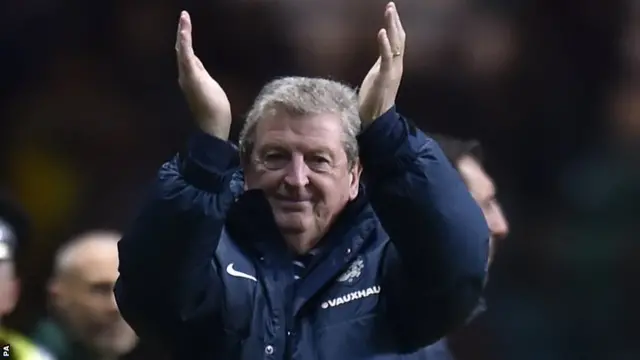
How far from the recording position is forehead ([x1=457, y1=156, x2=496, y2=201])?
118 cm

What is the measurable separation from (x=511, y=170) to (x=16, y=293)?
2.01 ft

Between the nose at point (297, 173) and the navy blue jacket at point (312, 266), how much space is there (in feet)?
0.09

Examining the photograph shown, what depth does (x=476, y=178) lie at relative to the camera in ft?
3.95

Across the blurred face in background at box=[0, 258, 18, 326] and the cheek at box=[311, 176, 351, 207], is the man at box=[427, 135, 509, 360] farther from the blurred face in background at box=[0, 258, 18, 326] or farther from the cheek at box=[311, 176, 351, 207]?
the blurred face in background at box=[0, 258, 18, 326]

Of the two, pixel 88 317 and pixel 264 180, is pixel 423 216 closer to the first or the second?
pixel 264 180

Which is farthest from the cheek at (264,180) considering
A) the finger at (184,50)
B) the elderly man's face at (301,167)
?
the finger at (184,50)

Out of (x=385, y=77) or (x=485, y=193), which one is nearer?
(x=385, y=77)

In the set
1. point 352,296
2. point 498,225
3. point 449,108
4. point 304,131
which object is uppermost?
point 304,131

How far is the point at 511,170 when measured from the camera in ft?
4.10

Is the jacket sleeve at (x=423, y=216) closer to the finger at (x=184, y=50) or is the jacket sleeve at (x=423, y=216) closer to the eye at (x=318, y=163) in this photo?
the eye at (x=318, y=163)

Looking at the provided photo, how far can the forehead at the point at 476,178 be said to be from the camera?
1185mm

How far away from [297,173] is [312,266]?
75 millimetres

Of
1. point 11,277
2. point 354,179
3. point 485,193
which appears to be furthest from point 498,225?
point 11,277

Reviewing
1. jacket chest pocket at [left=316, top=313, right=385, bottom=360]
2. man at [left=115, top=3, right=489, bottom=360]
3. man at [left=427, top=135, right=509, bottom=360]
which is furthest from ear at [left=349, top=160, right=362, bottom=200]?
man at [left=427, top=135, right=509, bottom=360]
